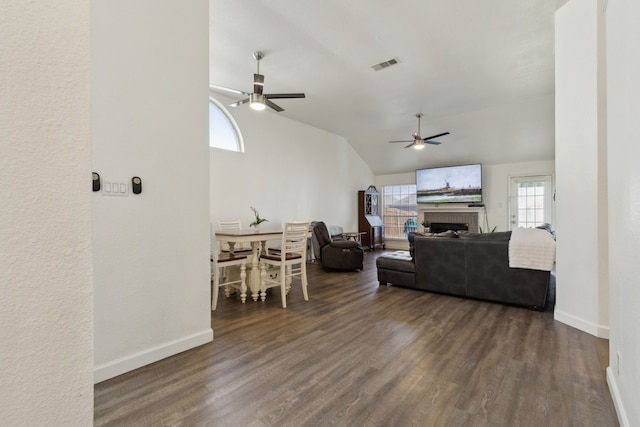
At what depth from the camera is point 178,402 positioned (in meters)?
1.79

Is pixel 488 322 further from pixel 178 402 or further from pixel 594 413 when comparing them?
pixel 178 402

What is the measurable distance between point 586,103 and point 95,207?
4.13 meters

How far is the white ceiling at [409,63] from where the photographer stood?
3225 mm

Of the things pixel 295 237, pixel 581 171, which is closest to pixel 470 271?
pixel 581 171

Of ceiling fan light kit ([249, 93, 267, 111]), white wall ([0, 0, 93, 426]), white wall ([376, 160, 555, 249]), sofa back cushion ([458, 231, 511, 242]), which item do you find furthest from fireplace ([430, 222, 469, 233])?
white wall ([0, 0, 93, 426])

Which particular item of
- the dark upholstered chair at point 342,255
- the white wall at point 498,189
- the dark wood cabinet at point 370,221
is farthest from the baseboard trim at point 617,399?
the dark wood cabinet at point 370,221

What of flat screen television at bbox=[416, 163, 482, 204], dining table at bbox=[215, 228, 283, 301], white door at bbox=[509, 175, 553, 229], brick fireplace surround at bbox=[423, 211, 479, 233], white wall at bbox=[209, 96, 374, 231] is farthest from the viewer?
brick fireplace surround at bbox=[423, 211, 479, 233]

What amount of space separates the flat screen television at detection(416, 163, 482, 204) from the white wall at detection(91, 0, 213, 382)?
709cm

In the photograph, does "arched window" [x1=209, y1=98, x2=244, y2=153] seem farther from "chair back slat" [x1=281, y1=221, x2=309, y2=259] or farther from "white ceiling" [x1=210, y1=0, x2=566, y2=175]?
"chair back slat" [x1=281, y1=221, x2=309, y2=259]

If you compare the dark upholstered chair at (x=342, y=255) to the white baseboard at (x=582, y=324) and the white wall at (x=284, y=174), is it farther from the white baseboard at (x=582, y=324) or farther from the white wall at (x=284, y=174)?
the white baseboard at (x=582, y=324)

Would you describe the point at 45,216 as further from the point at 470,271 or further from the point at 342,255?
the point at 342,255

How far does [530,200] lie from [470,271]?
4.98 m

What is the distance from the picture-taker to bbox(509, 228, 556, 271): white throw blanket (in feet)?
10.8

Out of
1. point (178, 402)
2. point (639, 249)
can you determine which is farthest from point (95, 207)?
point (639, 249)
